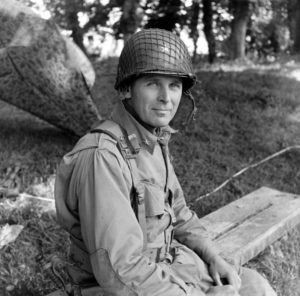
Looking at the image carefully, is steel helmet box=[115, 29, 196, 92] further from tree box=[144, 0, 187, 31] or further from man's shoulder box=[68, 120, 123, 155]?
tree box=[144, 0, 187, 31]

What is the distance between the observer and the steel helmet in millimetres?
2000

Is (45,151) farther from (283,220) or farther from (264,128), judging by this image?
(264,128)

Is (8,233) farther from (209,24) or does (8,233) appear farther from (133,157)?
(209,24)

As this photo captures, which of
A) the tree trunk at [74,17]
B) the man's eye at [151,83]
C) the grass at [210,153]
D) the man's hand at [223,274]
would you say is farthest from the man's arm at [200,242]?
the tree trunk at [74,17]

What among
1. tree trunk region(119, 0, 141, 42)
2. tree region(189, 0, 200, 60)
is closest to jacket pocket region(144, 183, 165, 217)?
tree trunk region(119, 0, 141, 42)

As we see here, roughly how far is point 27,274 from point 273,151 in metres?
3.65

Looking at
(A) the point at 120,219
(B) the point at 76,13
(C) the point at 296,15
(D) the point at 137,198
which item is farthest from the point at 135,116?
(C) the point at 296,15

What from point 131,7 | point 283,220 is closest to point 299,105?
point 131,7

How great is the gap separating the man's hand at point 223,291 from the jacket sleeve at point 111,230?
0.33 meters

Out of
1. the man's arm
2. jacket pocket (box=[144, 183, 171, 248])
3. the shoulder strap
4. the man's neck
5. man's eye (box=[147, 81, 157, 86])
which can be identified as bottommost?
the man's arm

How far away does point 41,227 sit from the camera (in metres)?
3.61

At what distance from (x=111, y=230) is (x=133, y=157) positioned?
387 mm

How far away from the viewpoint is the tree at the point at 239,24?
28.5 ft

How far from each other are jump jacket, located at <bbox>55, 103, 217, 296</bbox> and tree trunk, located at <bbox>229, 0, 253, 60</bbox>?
7120 millimetres
